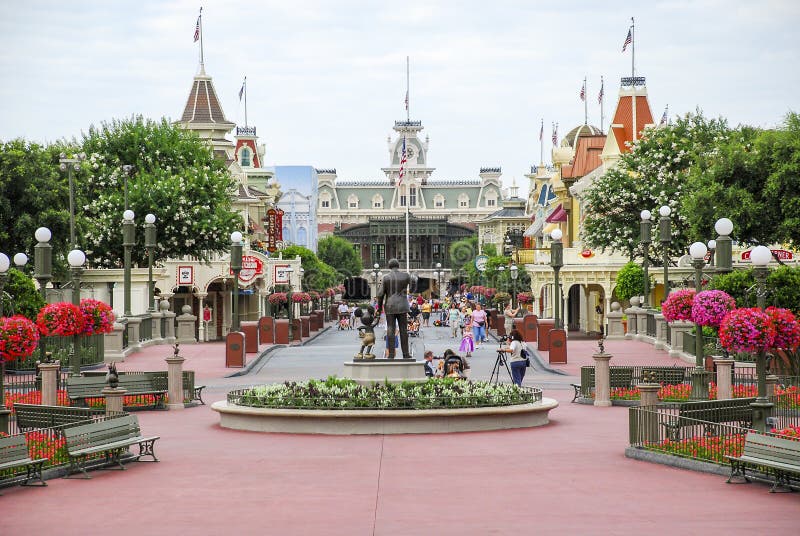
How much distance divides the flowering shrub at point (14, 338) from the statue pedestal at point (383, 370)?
695cm

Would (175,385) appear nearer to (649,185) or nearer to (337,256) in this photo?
(649,185)

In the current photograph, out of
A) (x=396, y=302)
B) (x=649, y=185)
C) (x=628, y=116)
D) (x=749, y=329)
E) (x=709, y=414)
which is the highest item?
(x=628, y=116)

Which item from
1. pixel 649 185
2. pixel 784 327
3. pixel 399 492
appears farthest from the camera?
pixel 649 185

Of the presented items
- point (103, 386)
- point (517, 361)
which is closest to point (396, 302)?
point (517, 361)

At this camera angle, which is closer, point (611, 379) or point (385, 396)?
point (385, 396)

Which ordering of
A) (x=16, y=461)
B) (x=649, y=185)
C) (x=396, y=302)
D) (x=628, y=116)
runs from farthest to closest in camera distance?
(x=628, y=116) < (x=649, y=185) < (x=396, y=302) < (x=16, y=461)

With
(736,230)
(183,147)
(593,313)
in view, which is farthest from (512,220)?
(736,230)

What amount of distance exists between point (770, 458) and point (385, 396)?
8.22m

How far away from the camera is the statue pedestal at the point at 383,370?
2480 cm

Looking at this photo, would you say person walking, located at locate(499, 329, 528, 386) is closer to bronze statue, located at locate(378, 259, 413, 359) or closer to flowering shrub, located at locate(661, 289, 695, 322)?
flowering shrub, located at locate(661, 289, 695, 322)

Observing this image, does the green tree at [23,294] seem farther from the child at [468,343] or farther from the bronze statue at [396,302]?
the bronze statue at [396,302]

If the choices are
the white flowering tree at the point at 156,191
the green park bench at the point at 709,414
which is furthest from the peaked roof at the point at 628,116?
the green park bench at the point at 709,414

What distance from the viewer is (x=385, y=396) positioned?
73.9ft

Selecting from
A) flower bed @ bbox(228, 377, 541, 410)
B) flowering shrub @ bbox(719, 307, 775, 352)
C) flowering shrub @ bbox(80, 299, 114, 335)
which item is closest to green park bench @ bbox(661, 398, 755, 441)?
flowering shrub @ bbox(719, 307, 775, 352)
